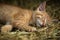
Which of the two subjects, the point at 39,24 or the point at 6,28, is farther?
the point at 39,24

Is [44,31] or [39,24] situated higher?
[39,24]

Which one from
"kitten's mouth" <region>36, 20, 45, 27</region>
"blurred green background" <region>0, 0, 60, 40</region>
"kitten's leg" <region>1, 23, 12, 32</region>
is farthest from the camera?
"kitten's mouth" <region>36, 20, 45, 27</region>

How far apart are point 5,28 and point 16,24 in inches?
9.9

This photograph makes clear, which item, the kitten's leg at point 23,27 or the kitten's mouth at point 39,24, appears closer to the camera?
the kitten's leg at point 23,27

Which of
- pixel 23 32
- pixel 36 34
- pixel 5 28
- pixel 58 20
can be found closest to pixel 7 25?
pixel 5 28

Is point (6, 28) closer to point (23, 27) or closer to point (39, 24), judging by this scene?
point (23, 27)

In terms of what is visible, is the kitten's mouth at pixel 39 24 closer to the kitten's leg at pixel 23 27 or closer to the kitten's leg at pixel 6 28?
the kitten's leg at pixel 23 27

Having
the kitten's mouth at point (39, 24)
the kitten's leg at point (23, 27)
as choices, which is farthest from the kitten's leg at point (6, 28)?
the kitten's mouth at point (39, 24)

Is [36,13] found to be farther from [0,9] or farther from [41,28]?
[0,9]

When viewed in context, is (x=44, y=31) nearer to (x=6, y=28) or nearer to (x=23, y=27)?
(x=23, y=27)

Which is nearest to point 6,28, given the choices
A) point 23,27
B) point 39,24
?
point 23,27

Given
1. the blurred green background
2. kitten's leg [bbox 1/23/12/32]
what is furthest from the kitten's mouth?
kitten's leg [bbox 1/23/12/32]

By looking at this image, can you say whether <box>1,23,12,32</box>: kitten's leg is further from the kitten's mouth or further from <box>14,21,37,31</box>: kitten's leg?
the kitten's mouth

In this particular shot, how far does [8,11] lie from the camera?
4055mm
